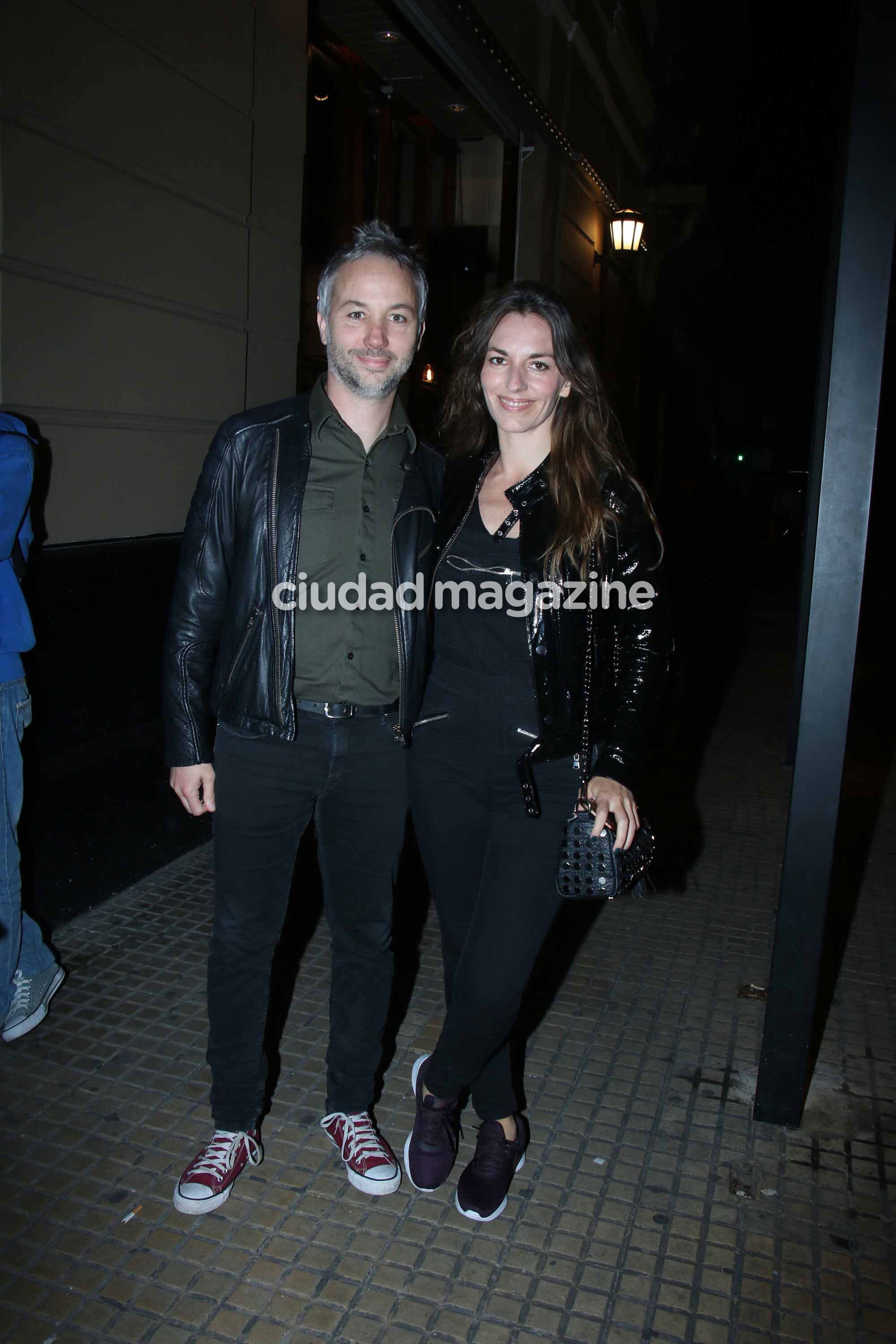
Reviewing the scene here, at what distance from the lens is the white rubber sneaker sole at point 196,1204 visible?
2.56 meters

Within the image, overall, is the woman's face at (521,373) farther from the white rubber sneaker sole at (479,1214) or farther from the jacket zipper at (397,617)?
the white rubber sneaker sole at (479,1214)

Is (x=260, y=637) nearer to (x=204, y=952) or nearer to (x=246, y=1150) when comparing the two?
(x=246, y=1150)

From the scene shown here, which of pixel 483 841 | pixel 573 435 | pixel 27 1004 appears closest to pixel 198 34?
pixel 573 435

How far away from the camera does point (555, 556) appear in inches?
95.2

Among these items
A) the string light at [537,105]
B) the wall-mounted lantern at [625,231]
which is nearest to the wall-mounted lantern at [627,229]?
the wall-mounted lantern at [625,231]

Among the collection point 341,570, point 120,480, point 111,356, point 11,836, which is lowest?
point 11,836

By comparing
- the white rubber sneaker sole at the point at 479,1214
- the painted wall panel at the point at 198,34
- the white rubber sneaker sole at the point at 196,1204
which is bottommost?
the white rubber sneaker sole at the point at 479,1214

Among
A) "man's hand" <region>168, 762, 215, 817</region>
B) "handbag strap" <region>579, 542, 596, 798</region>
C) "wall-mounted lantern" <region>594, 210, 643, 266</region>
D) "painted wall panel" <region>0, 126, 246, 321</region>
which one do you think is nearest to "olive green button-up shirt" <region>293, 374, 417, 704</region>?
"man's hand" <region>168, 762, 215, 817</region>

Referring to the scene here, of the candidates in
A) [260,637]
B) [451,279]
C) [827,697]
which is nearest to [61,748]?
[260,637]

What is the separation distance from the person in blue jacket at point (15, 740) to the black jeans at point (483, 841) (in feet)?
4.16

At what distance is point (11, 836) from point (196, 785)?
3.32 feet

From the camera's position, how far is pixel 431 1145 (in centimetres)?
274

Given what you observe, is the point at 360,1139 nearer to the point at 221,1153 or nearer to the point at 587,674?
the point at 221,1153

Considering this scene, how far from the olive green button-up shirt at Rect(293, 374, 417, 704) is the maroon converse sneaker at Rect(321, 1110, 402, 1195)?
3.92ft
